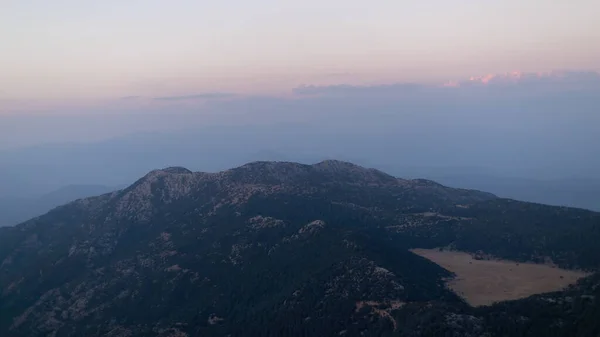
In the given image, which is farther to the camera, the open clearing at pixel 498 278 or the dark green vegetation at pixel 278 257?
the open clearing at pixel 498 278

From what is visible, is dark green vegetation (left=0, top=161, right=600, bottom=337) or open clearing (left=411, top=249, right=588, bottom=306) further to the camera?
open clearing (left=411, top=249, right=588, bottom=306)

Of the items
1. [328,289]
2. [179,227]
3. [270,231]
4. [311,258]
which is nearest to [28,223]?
[179,227]

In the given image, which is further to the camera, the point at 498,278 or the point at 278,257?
the point at 278,257

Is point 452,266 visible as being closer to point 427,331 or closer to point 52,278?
point 427,331

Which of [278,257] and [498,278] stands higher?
[498,278]
